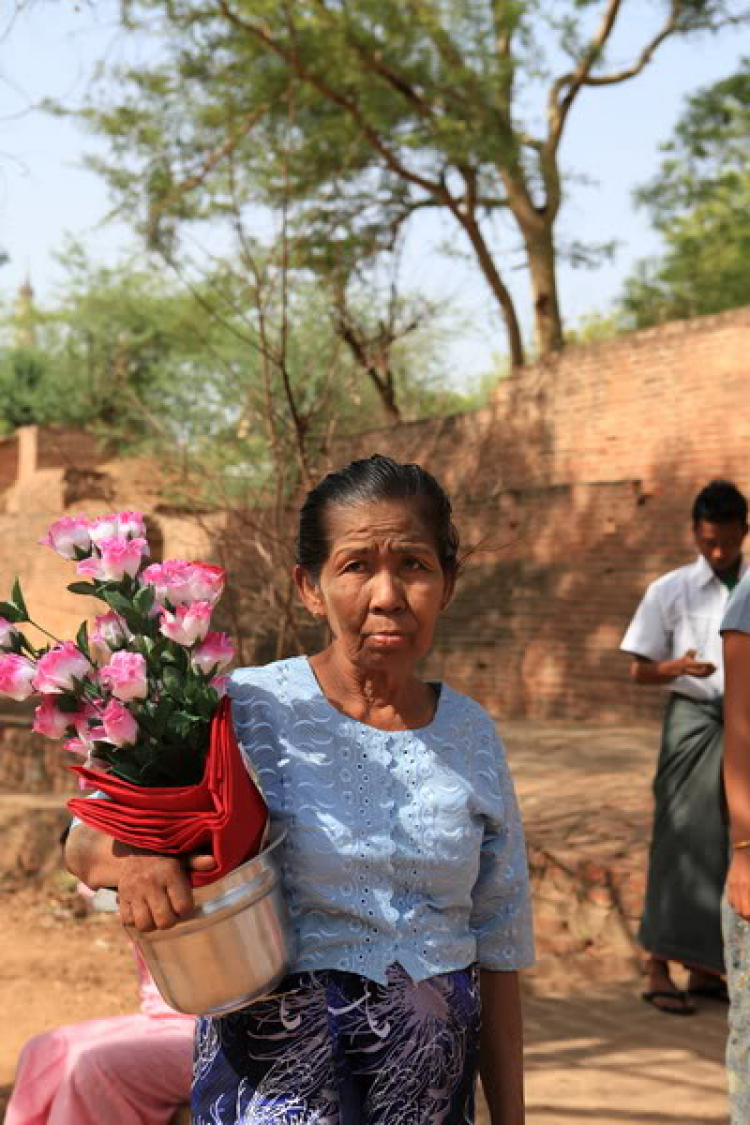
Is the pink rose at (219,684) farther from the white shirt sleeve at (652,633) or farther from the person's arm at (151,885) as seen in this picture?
the white shirt sleeve at (652,633)

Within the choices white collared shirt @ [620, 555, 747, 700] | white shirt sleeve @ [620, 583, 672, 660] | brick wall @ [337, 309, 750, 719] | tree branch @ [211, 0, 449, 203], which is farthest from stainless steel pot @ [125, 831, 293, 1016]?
tree branch @ [211, 0, 449, 203]

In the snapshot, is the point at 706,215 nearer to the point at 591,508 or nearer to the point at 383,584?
the point at 591,508

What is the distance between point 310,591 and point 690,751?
3424 mm

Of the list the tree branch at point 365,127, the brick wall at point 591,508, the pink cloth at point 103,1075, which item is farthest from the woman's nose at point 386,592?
the tree branch at point 365,127

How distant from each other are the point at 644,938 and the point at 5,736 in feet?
18.9

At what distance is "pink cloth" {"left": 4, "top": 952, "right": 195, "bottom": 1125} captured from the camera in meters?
2.50

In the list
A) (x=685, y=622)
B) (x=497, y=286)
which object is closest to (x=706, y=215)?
(x=497, y=286)

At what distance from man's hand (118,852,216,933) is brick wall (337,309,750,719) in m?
10.5

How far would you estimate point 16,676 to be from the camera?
5.23 ft

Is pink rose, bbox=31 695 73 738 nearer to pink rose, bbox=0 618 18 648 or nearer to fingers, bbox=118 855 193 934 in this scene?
pink rose, bbox=0 618 18 648

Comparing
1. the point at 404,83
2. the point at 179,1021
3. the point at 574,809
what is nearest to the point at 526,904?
the point at 179,1021

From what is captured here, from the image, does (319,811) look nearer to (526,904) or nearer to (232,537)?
(526,904)

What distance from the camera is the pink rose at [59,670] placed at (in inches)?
62.3

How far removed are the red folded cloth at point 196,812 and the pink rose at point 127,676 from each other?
Result: 10 centimetres
